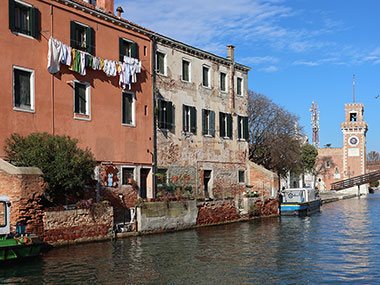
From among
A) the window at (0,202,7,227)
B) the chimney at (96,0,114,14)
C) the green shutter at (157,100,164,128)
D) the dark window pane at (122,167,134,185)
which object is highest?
the chimney at (96,0,114,14)

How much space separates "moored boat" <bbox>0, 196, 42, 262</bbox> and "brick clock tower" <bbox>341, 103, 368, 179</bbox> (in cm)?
7169

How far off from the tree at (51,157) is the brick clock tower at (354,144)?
68488mm

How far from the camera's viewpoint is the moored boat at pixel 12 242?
15.0 meters

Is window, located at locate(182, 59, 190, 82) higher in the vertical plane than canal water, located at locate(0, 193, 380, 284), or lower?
higher

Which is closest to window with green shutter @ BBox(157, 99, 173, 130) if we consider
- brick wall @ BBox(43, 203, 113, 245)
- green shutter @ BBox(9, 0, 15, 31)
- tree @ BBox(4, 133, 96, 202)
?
brick wall @ BBox(43, 203, 113, 245)

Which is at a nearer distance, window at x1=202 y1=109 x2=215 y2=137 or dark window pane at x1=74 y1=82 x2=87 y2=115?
dark window pane at x1=74 y1=82 x2=87 y2=115

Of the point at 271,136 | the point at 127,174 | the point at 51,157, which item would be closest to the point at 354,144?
the point at 271,136

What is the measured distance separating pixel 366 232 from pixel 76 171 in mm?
14407

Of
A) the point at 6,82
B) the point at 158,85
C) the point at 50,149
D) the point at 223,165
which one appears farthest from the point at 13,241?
the point at 223,165

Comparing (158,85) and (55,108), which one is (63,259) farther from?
(158,85)

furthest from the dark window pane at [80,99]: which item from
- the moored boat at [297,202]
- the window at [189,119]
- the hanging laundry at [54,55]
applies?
the moored boat at [297,202]

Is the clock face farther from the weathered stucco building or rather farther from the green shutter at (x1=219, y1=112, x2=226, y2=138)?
the green shutter at (x1=219, y1=112, x2=226, y2=138)

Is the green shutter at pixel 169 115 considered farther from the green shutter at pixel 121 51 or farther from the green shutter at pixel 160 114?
the green shutter at pixel 121 51

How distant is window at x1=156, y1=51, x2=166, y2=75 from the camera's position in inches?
1078
